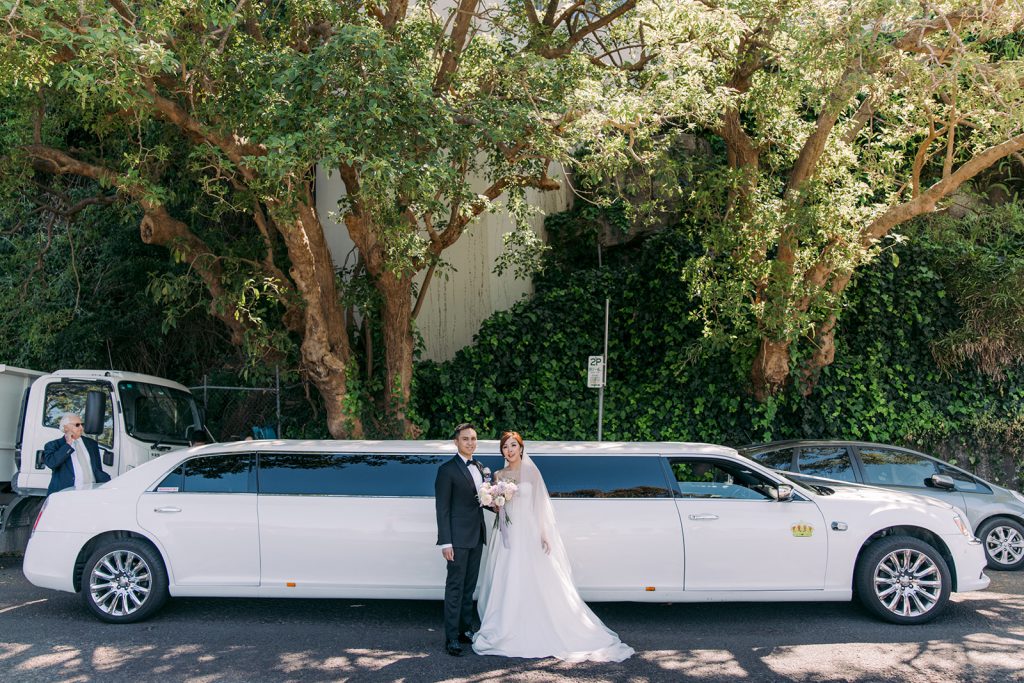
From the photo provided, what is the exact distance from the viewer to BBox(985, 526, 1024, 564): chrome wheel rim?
35.1 feet

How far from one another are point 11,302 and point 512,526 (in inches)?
481

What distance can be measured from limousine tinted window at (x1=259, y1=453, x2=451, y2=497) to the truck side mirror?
144 inches

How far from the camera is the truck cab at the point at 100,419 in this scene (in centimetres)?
1055

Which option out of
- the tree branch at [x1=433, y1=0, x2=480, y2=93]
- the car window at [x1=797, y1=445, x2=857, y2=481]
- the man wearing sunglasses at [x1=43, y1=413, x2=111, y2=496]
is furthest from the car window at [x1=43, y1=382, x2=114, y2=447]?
the car window at [x1=797, y1=445, x2=857, y2=481]

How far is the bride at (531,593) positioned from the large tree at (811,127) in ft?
19.5

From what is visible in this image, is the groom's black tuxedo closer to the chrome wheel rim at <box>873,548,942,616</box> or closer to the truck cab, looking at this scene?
the chrome wheel rim at <box>873,548,942,616</box>

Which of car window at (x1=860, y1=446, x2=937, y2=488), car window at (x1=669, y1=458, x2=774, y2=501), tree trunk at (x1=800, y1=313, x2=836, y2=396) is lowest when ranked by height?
car window at (x1=860, y1=446, x2=937, y2=488)

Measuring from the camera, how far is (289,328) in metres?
12.7

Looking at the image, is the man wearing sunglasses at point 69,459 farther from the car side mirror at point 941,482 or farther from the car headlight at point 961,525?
the car side mirror at point 941,482

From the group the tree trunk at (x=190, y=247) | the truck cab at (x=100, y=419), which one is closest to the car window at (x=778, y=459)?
the tree trunk at (x=190, y=247)

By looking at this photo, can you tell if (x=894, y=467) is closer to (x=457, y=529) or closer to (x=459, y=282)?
(x=457, y=529)

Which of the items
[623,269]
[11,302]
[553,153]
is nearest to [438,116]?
[553,153]

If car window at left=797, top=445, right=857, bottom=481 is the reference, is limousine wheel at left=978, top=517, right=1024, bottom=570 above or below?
below

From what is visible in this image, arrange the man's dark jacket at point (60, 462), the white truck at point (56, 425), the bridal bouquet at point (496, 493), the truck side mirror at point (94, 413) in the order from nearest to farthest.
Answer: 1. the bridal bouquet at point (496, 493)
2. the man's dark jacket at point (60, 462)
3. the white truck at point (56, 425)
4. the truck side mirror at point (94, 413)
